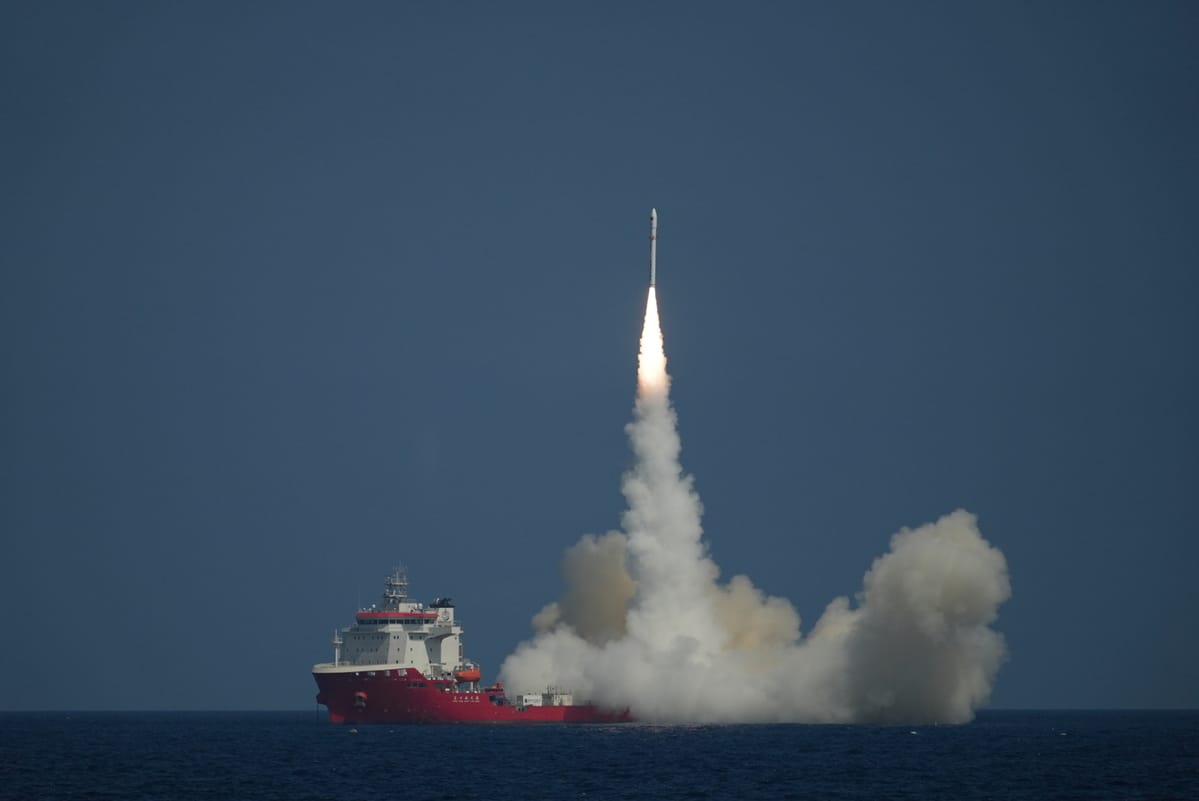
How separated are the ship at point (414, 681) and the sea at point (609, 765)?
54.0 inches

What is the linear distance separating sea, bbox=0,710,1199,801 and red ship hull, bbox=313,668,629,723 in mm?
1123

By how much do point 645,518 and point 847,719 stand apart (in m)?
16.9

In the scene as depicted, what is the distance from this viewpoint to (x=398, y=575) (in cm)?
10644

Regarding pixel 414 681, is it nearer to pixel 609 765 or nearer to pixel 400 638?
pixel 400 638

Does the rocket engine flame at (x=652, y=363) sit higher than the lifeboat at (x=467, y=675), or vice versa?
the rocket engine flame at (x=652, y=363)

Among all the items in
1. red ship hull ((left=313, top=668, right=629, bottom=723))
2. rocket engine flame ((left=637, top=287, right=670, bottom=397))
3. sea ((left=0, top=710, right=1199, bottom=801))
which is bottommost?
sea ((left=0, top=710, right=1199, bottom=801))

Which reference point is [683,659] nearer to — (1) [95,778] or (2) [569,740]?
(2) [569,740]

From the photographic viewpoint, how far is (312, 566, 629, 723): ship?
100562mm

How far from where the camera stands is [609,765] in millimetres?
72688

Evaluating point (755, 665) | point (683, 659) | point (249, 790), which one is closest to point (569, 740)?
point (683, 659)

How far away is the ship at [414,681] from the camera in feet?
330

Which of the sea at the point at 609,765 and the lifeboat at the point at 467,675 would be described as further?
the lifeboat at the point at 467,675

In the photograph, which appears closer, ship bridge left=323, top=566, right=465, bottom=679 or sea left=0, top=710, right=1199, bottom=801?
sea left=0, top=710, right=1199, bottom=801

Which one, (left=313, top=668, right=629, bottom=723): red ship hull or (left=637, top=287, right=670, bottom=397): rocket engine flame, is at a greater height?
(left=637, top=287, right=670, bottom=397): rocket engine flame
